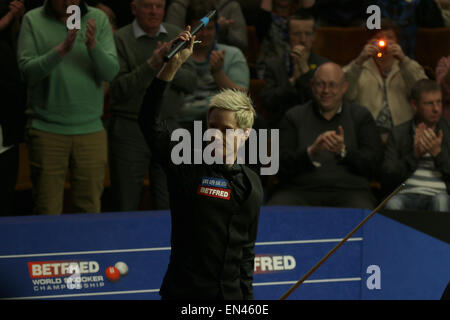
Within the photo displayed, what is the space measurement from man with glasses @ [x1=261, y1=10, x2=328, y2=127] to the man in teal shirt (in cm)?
135

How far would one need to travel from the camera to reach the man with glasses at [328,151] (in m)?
4.83

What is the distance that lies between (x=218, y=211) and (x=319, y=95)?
245cm

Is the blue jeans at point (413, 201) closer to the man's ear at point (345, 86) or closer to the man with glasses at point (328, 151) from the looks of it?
the man with glasses at point (328, 151)

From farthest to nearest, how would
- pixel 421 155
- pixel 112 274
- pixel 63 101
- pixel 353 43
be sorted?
pixel 353 43, pixel 421 155, pixel 63 101, pixel 112 274

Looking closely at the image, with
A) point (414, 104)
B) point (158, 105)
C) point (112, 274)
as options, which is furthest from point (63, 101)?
point (414, 104)

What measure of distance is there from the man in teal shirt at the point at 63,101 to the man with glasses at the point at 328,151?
1.34m

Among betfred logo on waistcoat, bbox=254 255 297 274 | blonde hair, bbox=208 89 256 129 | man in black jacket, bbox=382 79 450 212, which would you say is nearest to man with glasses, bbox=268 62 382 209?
man in black jacket, bbox=382 79 450 212

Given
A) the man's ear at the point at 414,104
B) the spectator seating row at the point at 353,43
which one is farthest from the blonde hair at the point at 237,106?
the spectator seating row at the point at 353,43

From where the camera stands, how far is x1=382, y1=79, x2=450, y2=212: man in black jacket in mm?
4758

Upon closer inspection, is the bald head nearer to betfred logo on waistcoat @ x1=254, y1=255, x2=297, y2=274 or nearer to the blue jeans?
the blue jeans

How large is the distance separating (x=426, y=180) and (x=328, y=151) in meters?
0.71

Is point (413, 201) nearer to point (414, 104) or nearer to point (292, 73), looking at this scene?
point (414, 104)

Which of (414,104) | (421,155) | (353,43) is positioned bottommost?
(421,155)

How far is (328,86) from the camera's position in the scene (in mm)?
4973
